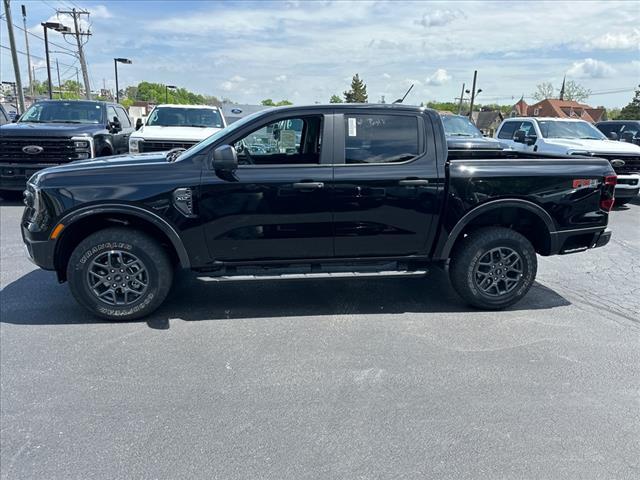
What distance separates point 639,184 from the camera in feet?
32.7

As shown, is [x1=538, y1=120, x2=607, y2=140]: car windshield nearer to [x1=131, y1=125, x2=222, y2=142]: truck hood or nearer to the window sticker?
[x1=131, y1=125, x2=222, y2=142]: truck hood

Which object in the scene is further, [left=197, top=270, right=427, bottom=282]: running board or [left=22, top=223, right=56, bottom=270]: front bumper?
[left=197, top=270, right=427, bottom=282]: running board

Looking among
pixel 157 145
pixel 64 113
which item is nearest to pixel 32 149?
pixel 64 113

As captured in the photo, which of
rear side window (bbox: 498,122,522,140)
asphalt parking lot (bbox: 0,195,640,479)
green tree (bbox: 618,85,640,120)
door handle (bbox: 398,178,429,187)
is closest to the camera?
asphalt parking lot (bbox: 0,195,640,479)

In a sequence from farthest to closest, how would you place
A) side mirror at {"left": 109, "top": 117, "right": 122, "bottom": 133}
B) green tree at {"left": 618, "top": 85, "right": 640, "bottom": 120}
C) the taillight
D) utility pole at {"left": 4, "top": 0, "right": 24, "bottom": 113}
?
green tree at {"left": 618, "top": 85, "right": 640, "bottom": 120} < utility pole at {"left": 4, "top": 0, "right": 24, "bottom": 113} < side mirror at {"left": 109, "top": 117, "right": 122, "bottom": 133} < the taillight

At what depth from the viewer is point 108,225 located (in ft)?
13.6

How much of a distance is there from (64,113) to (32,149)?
5.75 feet

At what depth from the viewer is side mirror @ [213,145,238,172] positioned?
3752 mm

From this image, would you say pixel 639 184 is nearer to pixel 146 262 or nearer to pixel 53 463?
pixel 146 262

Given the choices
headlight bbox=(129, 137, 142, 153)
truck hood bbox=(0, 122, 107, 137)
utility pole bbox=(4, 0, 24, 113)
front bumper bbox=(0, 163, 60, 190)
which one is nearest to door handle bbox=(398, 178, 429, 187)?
headlight bbox=(129, 137, 142, 153)

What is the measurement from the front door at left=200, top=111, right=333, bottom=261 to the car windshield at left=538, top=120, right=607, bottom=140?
8.78 m

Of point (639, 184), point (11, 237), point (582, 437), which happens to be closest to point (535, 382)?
point (582, 437)

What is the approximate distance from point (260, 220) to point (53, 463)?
2289mm

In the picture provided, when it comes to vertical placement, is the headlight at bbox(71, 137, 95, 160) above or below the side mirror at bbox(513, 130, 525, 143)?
below
